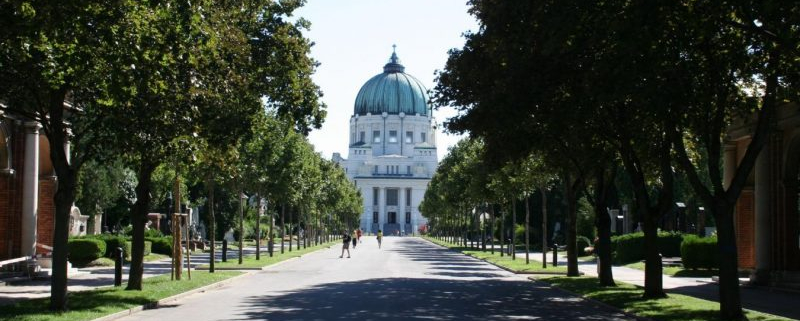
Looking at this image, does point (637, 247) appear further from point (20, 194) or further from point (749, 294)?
point (20, 194)

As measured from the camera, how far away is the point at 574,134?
76.7 ft

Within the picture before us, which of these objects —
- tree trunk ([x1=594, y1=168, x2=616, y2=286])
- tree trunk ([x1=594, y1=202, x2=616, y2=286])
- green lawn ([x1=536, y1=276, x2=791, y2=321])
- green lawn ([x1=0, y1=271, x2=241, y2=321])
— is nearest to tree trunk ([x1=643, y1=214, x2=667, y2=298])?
green lawn ([x1=536, y1=276, x2=791, y2=321])

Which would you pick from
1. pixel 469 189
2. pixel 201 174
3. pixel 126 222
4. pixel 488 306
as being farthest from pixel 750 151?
pixel 126 222

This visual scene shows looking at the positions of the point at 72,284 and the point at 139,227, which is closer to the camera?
the point at 139,227

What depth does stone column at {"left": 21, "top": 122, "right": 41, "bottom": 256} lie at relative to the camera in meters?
30.0

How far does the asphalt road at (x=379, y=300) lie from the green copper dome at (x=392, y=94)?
15655 centimetres

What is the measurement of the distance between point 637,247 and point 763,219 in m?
18.2

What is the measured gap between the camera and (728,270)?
18.5 meters

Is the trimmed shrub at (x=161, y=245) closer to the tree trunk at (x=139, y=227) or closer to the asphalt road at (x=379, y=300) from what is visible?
the asphalt road at (x=379, y=300)

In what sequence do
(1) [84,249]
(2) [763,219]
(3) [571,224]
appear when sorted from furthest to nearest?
(1) [84,249], (3) [571,224], (2) [763,219]

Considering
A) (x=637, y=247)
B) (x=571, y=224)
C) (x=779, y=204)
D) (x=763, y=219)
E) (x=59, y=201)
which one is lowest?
(x=637, y=247)

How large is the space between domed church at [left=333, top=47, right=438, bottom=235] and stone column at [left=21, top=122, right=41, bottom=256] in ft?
530

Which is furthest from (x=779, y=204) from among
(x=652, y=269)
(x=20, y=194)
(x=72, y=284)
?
(x=20, y=194)

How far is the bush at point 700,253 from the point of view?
36.9m
